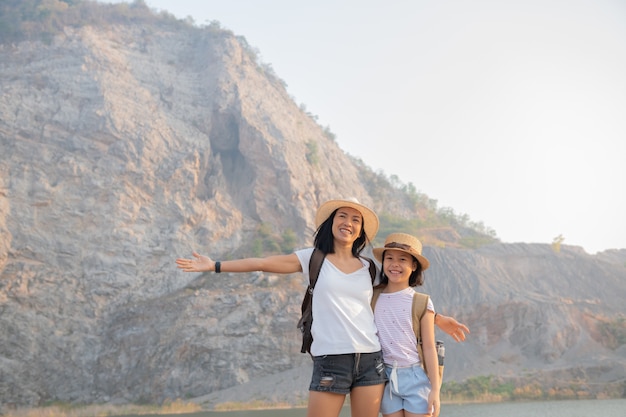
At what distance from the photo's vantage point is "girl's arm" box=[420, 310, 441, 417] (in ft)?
14.1

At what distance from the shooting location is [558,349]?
118 ft

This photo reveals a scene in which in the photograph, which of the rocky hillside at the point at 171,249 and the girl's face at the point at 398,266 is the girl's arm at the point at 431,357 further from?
the rocky hillside at the point at 171,249

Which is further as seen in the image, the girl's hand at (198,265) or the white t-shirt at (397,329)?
the girl's hand at (198,265)

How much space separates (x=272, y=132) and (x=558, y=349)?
26.7 meters

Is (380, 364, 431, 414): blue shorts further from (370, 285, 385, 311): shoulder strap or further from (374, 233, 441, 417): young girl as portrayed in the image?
(370, 285, 385, 311): shoulder strap

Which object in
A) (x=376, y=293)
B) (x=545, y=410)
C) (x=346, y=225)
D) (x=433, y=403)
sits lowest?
(x=545, y=410)

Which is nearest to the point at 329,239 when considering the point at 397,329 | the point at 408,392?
the point at 397,329

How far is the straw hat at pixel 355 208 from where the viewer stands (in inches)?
187

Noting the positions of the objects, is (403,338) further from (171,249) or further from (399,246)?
(171,249)

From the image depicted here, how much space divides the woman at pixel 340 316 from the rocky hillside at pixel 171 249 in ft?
90.4

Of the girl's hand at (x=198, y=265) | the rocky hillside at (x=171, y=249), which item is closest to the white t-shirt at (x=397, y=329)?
the girl's hand at (x=198, y=265)

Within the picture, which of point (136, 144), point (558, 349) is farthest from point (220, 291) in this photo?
point (558, 349)

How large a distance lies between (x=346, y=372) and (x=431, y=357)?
69 centimetres

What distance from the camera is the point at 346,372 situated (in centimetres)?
423
